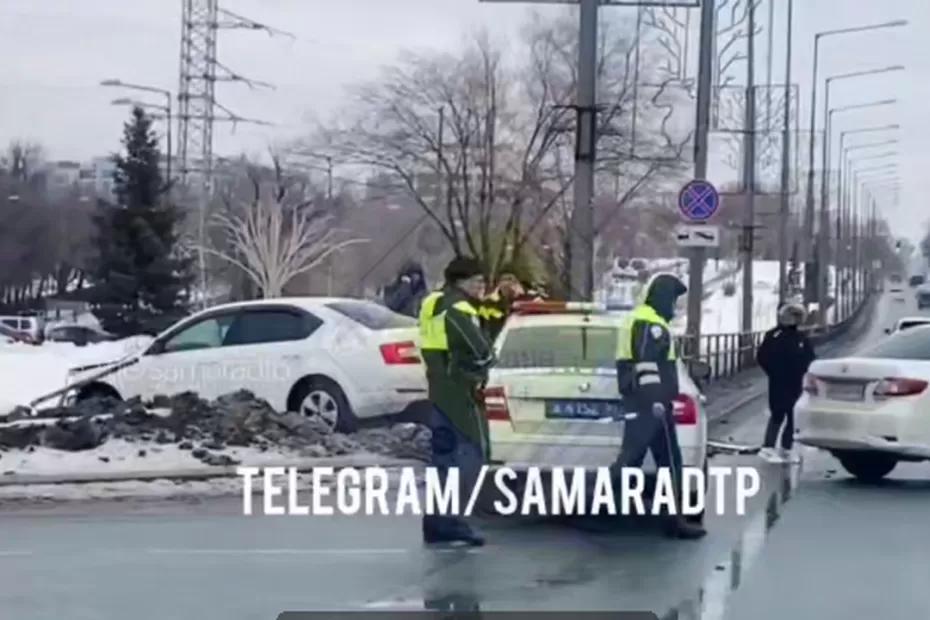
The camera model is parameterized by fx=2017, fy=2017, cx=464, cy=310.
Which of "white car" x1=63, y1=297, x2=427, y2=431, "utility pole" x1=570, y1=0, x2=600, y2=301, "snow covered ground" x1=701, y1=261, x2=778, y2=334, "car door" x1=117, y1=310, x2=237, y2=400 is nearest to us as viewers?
"white car" x1=63, y1=297, x2=427, y2=431

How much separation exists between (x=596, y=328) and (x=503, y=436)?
1620 mm

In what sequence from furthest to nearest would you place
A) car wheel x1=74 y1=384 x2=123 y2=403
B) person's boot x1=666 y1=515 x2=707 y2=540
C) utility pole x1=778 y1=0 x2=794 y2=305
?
utility pole x1=778 y1=0 x2=794 y2=305
car wheel x1=74 y1=384 x2=123 y2=403
person's boot x1=666 y1=515 x2=707 y2=540

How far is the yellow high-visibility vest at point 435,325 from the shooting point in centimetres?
1254

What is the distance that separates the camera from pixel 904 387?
56.9 feet

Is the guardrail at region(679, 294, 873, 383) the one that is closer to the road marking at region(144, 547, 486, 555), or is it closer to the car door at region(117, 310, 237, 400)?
the car door at region(117, 310, 237, 400)

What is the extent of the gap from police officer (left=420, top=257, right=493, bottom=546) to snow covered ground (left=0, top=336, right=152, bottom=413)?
10540mm

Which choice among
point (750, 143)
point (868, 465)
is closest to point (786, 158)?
point (750, 143)

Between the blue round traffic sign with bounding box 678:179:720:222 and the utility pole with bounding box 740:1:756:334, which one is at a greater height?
the utility pole with bounding box 740:1:756:334

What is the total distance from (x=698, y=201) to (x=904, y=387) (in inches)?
484

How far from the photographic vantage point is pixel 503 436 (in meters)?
13.6

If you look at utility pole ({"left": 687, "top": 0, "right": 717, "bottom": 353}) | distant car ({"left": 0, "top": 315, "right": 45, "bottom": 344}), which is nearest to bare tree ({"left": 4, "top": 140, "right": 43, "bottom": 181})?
distant car ({"left": 0, "top": 315, "right": 45, "bottom": 344})

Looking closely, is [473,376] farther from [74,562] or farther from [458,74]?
[458,74]

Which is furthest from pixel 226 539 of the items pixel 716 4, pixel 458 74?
pixel 458 74

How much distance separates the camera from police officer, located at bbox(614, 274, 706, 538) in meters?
13.1
